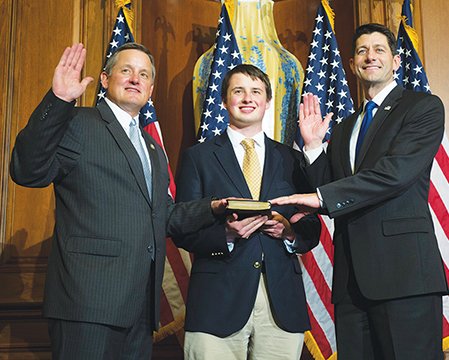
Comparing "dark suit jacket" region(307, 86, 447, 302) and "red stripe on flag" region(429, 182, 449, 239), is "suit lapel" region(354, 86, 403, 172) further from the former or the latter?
"red stripe on flag" region(429, 182, 449, 239)

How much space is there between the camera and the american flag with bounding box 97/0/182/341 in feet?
11.9

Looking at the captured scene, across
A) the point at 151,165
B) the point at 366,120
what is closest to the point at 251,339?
the point at 151,165

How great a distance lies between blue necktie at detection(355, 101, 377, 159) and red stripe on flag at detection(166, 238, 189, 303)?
5.31ft

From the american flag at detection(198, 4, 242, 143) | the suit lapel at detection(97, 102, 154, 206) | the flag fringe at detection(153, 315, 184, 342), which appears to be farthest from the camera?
the american flag at detection(198, 4, 242, 143)

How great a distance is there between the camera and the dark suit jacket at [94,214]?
6.81 feet

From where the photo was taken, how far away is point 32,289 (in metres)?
3.73

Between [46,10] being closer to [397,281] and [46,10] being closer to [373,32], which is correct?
[373,32]

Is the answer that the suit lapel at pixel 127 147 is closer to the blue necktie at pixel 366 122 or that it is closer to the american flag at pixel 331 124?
the blue necktie at pixel 366 122

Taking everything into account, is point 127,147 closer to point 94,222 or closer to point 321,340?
point 94,222

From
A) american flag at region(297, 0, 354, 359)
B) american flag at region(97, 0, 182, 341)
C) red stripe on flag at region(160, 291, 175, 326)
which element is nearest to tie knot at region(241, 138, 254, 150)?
american flag at region(97, 0, 182, 341)

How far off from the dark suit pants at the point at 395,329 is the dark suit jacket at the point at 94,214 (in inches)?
30.0

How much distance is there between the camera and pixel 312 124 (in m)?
2.76

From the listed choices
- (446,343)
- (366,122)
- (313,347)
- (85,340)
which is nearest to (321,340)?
(313,347)

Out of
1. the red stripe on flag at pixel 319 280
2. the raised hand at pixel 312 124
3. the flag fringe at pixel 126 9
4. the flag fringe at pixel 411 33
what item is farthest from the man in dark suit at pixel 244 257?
the flag fringe at pixel 411 33
